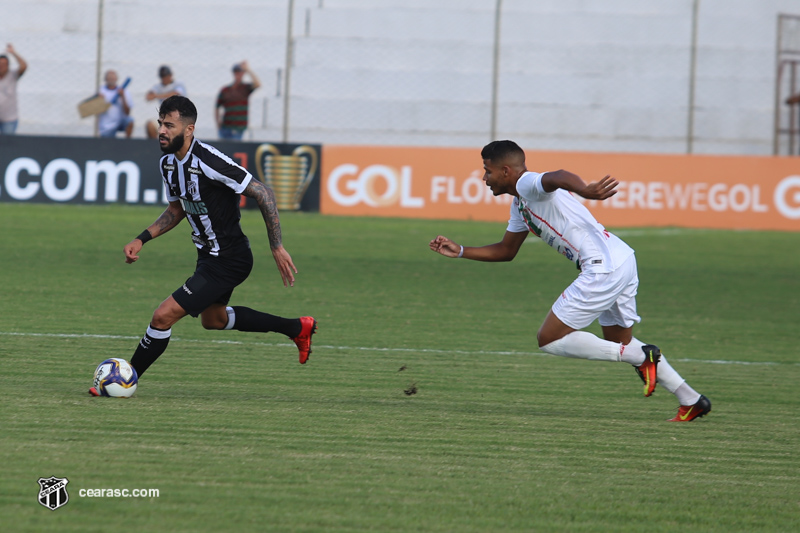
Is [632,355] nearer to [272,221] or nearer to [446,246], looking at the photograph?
[446,246]

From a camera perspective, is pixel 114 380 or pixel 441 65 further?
pixel 441 65

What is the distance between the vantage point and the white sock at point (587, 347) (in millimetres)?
6082

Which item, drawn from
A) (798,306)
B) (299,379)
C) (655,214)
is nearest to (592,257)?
(299,379)

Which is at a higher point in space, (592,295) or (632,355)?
(592,295)

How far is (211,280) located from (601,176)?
15.1m

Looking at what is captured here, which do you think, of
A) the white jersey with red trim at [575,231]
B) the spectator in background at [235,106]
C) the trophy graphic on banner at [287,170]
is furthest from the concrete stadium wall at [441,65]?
the white jersey with red trim at [575,231]

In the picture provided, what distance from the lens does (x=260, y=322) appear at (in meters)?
6.71

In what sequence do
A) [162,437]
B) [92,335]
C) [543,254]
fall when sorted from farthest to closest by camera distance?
[543,254], [92,335], [162,437]

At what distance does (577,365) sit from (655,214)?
43.4ft

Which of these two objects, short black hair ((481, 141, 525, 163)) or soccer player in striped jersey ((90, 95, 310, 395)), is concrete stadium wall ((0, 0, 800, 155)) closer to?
soccer player in striped jersey ((90, 95, 310, 395))

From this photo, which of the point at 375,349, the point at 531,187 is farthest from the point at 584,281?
the point at 375,349

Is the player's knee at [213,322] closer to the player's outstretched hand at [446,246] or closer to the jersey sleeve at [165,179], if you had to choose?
the jersey sleeve at [165,179]

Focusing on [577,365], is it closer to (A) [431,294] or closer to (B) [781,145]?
(A) [431,294]

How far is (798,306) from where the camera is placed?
11.7 metres
